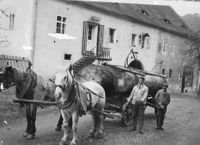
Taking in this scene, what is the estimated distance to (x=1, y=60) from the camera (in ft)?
61.8

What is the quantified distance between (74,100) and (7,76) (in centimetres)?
184

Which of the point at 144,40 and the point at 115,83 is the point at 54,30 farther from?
the point at 144,40

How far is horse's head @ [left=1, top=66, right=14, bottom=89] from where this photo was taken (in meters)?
6.85

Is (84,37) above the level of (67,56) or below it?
above

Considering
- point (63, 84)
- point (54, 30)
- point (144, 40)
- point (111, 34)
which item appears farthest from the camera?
point (144, 40)

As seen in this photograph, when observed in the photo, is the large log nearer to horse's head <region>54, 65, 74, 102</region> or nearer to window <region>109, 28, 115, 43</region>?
horse's head <region>54, 65, 74, 102</region>

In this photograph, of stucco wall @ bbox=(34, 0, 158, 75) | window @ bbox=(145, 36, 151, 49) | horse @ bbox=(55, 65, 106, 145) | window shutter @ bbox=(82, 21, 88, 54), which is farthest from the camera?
window @ bbox=(145, 36, 151, 49)

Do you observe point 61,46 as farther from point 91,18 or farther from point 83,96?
point 83,96

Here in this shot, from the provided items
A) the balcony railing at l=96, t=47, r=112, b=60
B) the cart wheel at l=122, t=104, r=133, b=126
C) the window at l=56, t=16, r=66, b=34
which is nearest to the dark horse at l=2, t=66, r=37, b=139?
the cart wheel at l=122, t=104, r=133, b=126

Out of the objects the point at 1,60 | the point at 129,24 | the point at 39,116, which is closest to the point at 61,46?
the point at 1,60

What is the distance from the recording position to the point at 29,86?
7.10 metres

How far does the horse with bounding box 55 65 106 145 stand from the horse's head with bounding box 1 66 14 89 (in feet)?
5.01

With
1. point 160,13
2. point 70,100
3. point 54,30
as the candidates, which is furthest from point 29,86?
point 54,30

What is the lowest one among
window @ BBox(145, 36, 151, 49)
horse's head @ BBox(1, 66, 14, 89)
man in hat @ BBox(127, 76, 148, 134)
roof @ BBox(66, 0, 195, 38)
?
man in hat @ BBox(127, 76, 148, 134)
